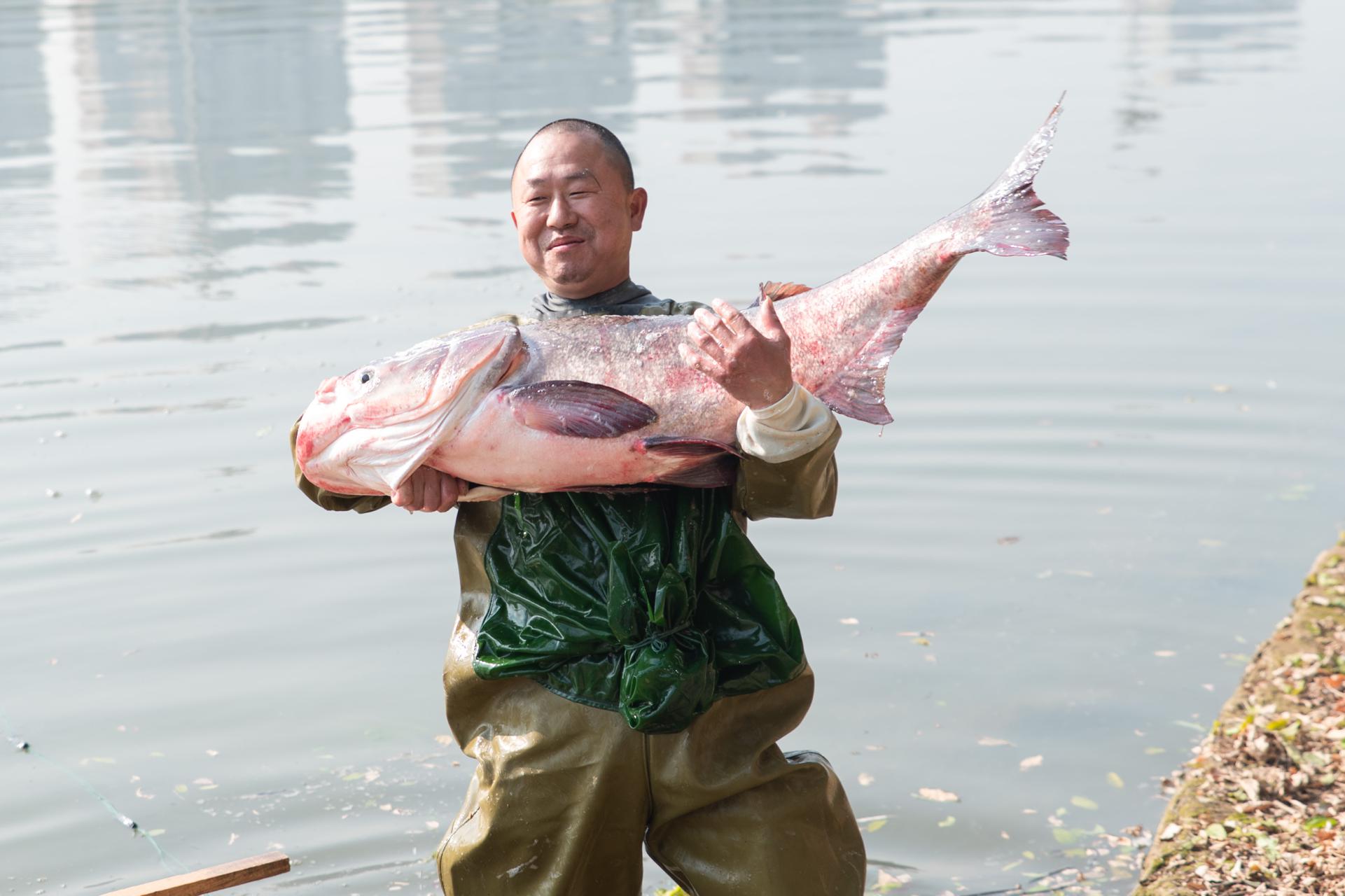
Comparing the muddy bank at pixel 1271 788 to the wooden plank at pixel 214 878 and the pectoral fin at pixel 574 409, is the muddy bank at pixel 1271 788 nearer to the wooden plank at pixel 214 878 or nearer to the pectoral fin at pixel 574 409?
the pectoral fin at pixel 574 409

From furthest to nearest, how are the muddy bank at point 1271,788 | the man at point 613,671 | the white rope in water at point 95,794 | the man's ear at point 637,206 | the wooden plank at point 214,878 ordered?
1. the white rope in water at point 95,794
2. the muddy bank at point 1271,788
3. the wooden plank at point 214,878
4. the man's ear at point 637,206
5. the man at point 613,671

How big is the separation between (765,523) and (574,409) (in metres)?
4.29

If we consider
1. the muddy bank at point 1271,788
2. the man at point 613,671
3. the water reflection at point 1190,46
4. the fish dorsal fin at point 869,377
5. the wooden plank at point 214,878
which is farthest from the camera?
the water reflection at point 1190,46

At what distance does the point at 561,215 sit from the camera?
118 inches

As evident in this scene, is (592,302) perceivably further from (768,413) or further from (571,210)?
(768,413)

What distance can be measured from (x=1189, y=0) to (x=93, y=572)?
1389 inches

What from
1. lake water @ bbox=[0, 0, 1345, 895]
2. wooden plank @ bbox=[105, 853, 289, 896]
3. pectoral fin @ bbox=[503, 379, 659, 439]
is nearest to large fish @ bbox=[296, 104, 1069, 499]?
pectoral fin @ bbox=[503, 379, 659, 439]

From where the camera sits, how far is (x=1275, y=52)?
80.5ft

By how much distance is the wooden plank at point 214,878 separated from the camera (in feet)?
11.6

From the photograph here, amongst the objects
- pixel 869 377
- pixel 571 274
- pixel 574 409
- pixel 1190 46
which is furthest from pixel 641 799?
pixel 1190 46

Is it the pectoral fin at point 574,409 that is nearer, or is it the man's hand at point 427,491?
the pectoral fin at point 574,409

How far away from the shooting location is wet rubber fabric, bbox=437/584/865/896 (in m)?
2.99

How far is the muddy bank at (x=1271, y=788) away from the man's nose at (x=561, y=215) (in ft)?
7.32

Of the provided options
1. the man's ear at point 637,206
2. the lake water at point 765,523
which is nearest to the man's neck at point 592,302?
the man's ear at point 637,206
